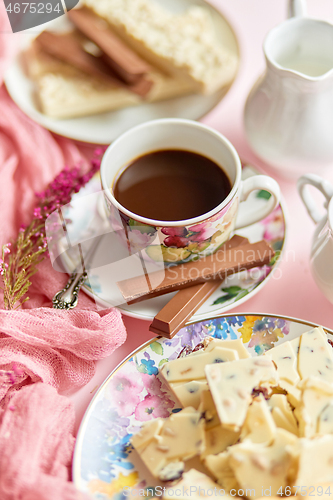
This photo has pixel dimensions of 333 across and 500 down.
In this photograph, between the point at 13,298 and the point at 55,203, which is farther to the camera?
the point at 55,203

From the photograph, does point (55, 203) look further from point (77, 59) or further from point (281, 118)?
point (281, 118)

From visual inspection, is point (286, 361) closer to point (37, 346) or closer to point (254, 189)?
point (254, 189)

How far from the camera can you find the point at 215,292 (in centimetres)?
98

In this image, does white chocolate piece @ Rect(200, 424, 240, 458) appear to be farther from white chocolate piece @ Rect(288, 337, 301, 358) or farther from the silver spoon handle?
the silver spoon handle

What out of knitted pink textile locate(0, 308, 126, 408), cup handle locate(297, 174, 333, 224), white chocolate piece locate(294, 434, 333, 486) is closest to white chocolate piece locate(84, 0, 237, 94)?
cup handle locate(297, 174, 333, 224)

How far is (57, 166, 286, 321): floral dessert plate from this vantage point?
3.12ft

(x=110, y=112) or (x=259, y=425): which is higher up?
(x=110, y=112)

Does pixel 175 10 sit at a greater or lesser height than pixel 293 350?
greater

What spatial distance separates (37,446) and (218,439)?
313mm

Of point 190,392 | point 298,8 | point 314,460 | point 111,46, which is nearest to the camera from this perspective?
point 314,460

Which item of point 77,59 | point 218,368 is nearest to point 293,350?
point 218,368

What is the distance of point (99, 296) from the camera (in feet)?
3.18

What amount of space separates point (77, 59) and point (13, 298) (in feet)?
2.19

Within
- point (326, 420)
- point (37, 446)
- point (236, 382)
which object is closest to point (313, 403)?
point (326, 420)
